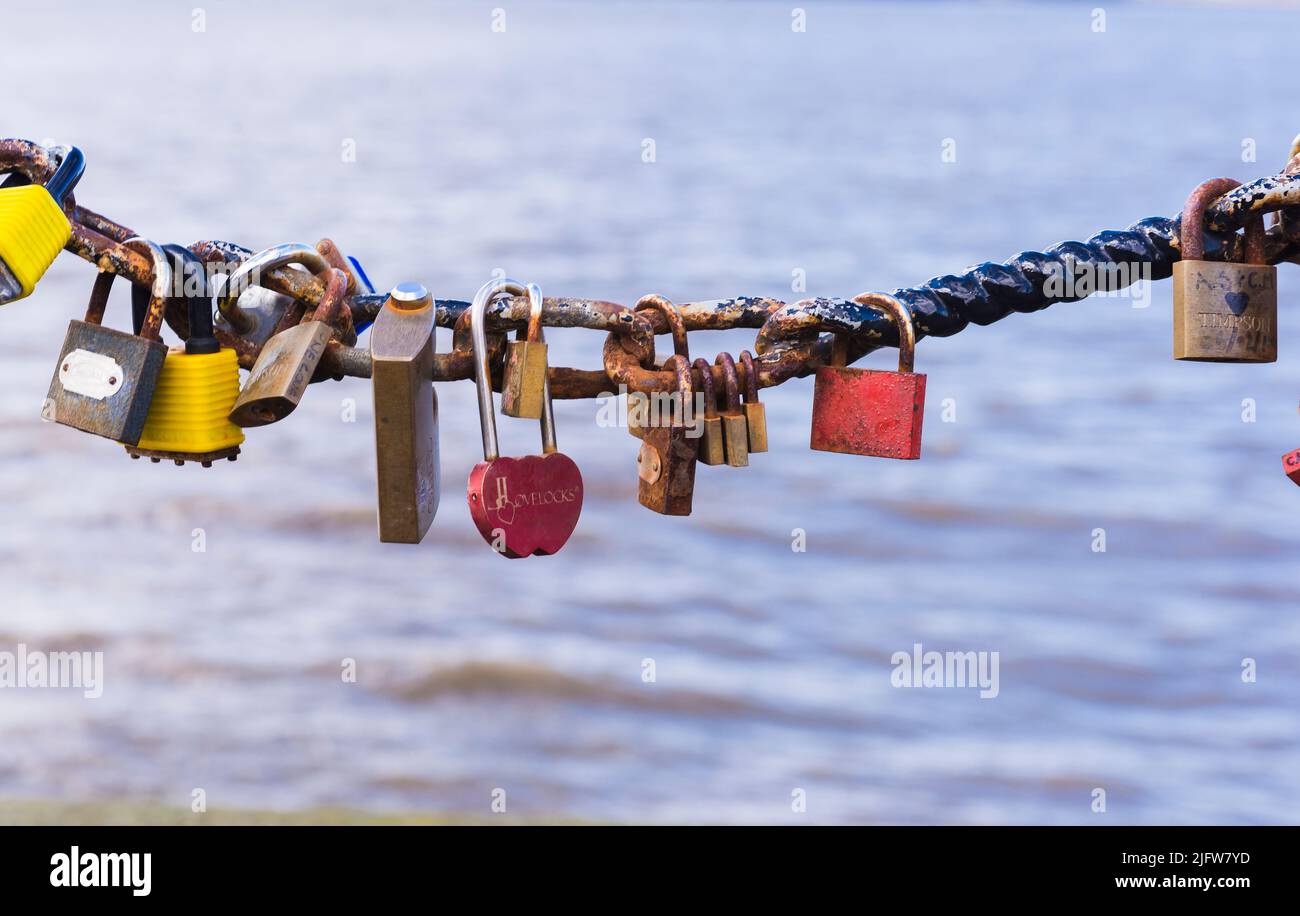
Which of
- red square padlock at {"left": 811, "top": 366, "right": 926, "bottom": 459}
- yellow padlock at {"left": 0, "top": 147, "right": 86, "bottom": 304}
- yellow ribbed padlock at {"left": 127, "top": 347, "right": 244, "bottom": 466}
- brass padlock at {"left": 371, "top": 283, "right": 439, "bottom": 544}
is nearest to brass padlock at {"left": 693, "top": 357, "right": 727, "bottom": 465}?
red square padlock at {"left": 811, "top": 366, "right": 926, "bottom": 459}

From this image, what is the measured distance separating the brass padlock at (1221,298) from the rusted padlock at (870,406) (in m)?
0.26

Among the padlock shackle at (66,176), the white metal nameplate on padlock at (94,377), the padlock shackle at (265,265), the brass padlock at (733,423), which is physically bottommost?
the brass padlock at (733,423)

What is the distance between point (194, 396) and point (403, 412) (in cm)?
23

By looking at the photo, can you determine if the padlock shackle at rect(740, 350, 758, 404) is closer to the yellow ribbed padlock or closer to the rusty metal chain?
the rusty metal chain

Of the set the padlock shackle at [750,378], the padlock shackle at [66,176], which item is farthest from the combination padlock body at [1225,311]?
the padlock shackle at [66,176]

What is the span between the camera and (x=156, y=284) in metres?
1.54

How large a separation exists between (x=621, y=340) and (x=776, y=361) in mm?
150

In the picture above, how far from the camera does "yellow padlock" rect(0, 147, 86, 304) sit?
4.72ft

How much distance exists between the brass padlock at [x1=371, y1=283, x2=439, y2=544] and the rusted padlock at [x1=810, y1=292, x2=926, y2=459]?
39cm

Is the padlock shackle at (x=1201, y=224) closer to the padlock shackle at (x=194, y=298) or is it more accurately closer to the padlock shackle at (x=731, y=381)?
the padlock shackle at (x=731, y=381)

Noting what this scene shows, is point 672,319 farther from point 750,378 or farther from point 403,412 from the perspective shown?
point 403,412

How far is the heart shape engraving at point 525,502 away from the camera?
1521mm

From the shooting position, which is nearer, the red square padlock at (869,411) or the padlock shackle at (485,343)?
the padlock shackle at (485,343)

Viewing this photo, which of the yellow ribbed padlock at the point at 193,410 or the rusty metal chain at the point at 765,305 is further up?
the rusty metal chain at the point at 765,305
